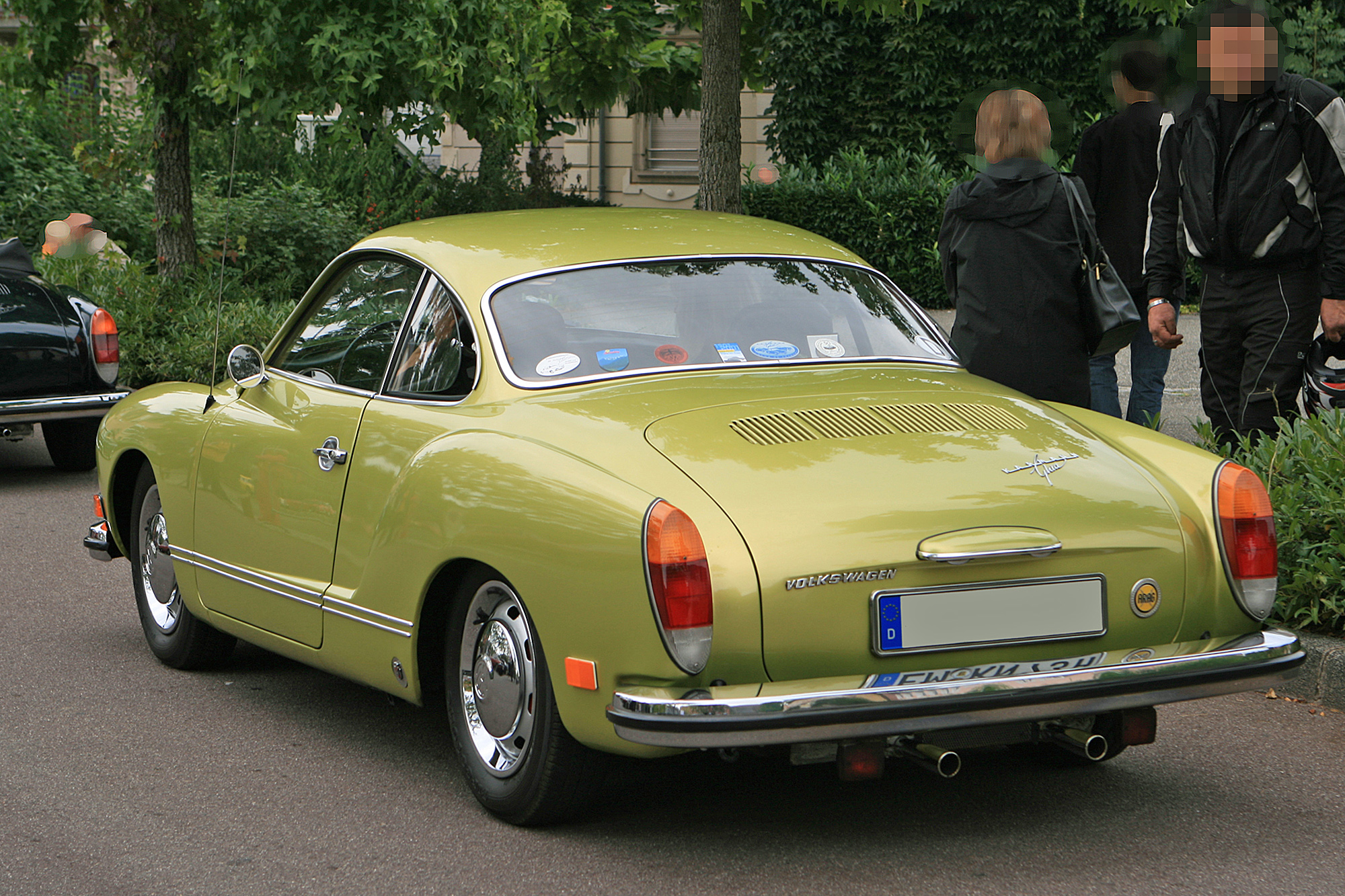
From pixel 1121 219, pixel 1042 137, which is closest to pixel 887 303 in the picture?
pixel 1042 137

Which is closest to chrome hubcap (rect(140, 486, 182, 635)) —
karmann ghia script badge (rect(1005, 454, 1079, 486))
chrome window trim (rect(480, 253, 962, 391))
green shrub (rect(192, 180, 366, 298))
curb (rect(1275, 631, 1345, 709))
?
chrome window trim (rect(480, 253, 962, 391))

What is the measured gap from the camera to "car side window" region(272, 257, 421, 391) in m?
4.74

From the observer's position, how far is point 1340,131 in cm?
572

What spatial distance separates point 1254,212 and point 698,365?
2.62 metres

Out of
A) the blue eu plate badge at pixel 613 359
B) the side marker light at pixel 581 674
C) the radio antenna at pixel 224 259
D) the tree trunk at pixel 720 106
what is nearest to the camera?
the side marker light at pixel 581 674

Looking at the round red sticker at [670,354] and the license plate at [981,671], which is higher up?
the round red sticker at [670,354]

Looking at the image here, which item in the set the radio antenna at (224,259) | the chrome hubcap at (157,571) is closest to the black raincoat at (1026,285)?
the radio antenna at (224,259)

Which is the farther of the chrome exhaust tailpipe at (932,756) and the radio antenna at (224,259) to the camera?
the radio antenna at (224,259)

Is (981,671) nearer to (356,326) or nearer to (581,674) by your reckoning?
(581,674)

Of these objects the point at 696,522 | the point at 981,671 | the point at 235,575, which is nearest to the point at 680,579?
the point at 696,522

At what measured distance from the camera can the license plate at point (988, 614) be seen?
11.2ft

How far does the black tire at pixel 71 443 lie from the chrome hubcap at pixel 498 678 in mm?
6997

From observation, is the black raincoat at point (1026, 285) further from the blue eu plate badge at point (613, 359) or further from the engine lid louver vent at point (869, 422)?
the blue eu plate badge at point (613, 359)

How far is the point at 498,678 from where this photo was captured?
153 inches
